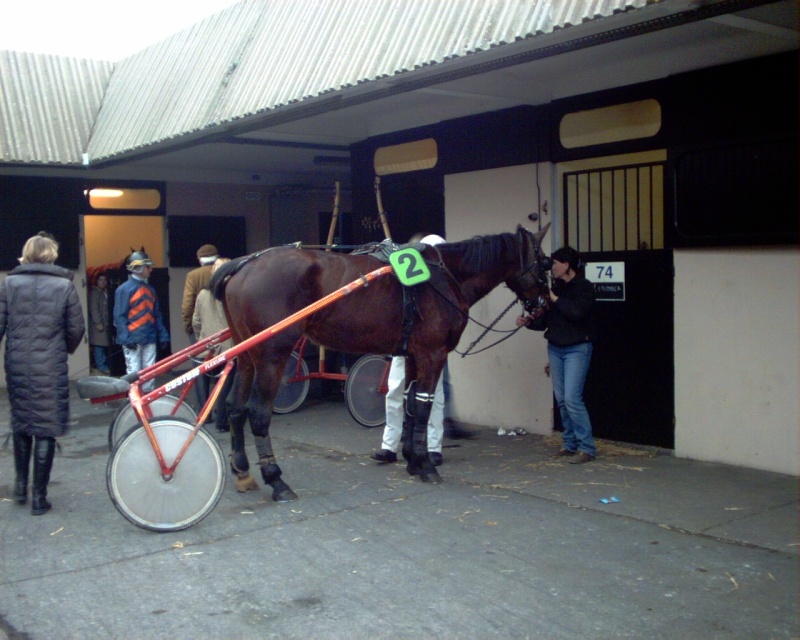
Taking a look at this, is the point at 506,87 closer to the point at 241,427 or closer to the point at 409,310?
the point at 409,310

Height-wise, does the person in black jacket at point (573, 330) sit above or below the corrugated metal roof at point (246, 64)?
below

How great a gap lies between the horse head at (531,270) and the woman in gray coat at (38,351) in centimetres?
356

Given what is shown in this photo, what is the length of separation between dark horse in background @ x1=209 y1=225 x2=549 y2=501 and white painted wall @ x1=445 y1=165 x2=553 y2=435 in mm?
1421

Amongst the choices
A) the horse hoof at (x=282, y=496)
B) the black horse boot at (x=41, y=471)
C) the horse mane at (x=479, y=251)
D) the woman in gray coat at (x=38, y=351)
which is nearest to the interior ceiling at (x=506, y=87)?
the horse mane at (x=479, y=251)

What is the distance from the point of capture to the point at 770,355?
677cm

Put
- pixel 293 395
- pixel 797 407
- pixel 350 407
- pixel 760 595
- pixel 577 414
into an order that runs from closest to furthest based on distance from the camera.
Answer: pixel 760 595
pixel 797 407
pixel 577 414
pixel 350 407
pixel 293 395

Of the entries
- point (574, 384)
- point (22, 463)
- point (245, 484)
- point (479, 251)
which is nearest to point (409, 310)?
point (479, 251)

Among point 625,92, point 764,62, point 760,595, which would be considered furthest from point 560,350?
point 760,595

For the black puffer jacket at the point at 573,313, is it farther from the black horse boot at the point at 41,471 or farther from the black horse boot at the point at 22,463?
the black horse boot at the point at 22,463

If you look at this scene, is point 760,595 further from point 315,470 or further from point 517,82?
point 517,82

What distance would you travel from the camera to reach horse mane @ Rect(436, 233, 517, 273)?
726 cm

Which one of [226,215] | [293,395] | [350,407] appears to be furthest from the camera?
[226,215]

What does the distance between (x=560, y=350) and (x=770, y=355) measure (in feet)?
5.67

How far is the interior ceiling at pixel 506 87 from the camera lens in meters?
6.45
